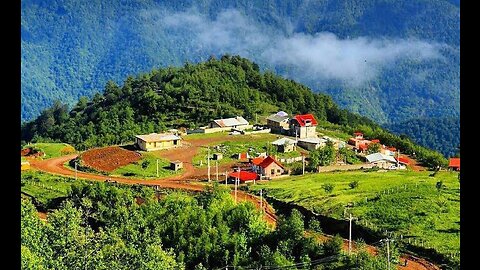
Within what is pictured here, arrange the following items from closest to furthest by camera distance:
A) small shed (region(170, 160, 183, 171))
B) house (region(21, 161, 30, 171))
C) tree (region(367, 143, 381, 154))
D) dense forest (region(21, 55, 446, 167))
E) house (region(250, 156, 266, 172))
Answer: house (region(250, 156, 266, 172)) → house (region(21, 161, 30, 171)) → small shed (region(170, 160, 183, 171)) → tree (region(367, 143, 381, 154)) → dense forest (region(21, 55, 446, 167))

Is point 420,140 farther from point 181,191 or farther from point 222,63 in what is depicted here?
point 181,191

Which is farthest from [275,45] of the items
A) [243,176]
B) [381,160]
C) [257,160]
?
[243,176]

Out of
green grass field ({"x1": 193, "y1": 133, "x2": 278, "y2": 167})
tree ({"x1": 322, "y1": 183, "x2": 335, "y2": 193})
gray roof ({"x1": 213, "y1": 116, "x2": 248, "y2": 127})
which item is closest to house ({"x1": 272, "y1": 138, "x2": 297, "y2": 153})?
green grass field ({"x1": 193, "y1": 133, "x2": 278, "y2": 167})

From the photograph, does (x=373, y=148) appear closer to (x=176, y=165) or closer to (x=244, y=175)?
(x=244, y=175)

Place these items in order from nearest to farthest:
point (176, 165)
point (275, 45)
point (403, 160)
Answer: point (176, 165) < point (403, 160) < point (275, 45)

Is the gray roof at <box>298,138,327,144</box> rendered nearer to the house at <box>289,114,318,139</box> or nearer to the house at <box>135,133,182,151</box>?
the house at <box>289,114,318,139</box>

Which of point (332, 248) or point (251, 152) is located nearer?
point (332, 248)

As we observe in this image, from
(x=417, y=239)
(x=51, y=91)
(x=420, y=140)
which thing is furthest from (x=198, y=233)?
(x=51, y=91)
